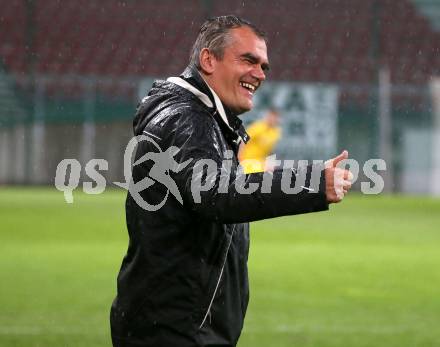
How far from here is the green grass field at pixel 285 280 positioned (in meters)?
5.42

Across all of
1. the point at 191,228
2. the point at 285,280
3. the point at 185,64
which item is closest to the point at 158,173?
the point at 191,228

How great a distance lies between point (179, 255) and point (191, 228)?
73 mm

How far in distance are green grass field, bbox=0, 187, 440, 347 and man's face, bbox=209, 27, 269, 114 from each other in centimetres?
285

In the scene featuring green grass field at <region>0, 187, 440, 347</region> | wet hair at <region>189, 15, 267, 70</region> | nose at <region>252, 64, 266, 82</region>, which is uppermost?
wet hair at <region>189, 15, 267, 70</region>

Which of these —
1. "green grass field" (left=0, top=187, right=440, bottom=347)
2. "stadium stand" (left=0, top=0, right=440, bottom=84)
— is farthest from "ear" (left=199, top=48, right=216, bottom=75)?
"stadium stand" (left=0, top=0, right=440, bottom=84)

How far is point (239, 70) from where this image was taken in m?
2.44

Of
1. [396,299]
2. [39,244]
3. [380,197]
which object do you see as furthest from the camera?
[380,197]

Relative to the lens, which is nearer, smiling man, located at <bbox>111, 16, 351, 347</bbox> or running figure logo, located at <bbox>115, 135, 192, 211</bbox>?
Result: running figure logo, located at <bbox>115, 135, 192, 211</bbox>

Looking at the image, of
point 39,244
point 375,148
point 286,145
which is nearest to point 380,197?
point 375,148

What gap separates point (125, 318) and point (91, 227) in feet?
33.2

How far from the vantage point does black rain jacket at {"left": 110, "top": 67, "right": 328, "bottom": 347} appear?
233cm

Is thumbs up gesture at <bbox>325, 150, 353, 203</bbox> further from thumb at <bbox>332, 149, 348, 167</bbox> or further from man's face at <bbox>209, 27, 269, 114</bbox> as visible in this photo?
man's face at <bbox>209, 27, 269, 114</bbox>

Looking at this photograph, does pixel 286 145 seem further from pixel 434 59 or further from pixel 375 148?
pixel 434 59

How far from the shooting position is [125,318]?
2520 millimetres
